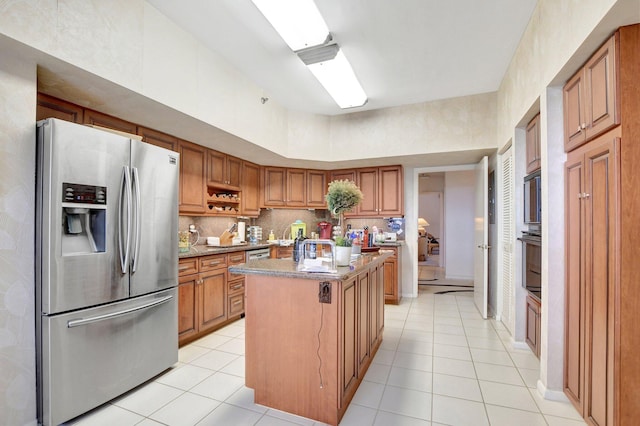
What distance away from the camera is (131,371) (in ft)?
7.11

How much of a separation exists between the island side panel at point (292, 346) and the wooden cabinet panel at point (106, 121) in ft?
6.27

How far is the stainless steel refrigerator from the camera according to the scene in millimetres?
1786

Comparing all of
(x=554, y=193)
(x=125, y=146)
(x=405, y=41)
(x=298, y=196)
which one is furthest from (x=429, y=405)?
(x=298, y=196)

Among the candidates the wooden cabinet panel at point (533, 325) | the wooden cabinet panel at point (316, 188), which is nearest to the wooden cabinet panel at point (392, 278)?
the wooden cabinet panel at point (316, 188)

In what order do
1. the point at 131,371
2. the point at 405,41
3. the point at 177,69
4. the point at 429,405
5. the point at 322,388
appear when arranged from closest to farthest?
the point at 322,388, the point at 429,405, the point at 131,371, the point at 177,69, the point at 405,41

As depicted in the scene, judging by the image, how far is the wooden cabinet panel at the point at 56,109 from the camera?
2.19m

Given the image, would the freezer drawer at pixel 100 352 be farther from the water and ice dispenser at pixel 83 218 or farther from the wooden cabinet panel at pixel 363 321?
the wooden cabinet panel at pixel 363 321

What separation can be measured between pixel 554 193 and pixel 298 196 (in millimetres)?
3658

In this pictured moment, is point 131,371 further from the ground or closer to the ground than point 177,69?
closer to the ground

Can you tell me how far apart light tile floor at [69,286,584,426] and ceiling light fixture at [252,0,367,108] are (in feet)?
9.15

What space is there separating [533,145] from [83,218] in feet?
11.8

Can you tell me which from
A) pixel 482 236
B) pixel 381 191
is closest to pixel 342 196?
pixel 482 236

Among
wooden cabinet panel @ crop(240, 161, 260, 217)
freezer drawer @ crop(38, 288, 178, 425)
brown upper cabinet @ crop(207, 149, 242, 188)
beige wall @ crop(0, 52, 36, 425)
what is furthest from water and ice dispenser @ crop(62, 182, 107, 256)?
wooden cabinet panel @ crop(240, 161, 260, 217)

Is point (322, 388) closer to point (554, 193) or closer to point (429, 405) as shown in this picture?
point (429, 405)
